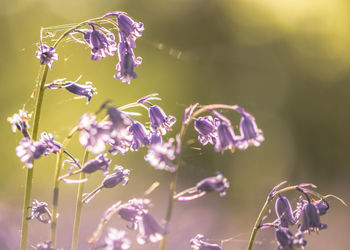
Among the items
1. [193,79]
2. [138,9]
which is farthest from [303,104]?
[138,9]

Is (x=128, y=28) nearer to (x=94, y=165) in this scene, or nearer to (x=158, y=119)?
(x=158, y=119)

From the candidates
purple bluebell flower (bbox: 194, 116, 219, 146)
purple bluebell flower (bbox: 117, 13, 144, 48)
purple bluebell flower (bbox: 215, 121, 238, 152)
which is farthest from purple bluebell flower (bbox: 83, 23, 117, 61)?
purple bluebell flower (bbox: 215, 121, 238, 152)

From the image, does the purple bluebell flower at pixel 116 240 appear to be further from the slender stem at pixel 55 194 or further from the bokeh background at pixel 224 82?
the bokeh background at pixel 224 82

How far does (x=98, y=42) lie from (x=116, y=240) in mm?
887

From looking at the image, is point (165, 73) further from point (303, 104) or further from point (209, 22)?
point (303, 104)

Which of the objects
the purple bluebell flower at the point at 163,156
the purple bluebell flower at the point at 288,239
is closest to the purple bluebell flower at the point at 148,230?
the purple bluebell flower at the point at 163,156

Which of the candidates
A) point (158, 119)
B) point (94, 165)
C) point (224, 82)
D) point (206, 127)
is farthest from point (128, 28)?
point (224, 82)

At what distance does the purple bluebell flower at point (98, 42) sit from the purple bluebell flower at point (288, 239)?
1.04 m

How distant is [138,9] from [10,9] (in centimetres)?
366

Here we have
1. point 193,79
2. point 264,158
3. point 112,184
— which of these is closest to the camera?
point 112,184

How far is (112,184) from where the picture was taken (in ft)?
6.50

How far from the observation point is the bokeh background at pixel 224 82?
10375mm

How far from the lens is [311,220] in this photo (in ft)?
6.08

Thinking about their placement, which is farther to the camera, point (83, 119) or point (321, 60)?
point (321, 60)
